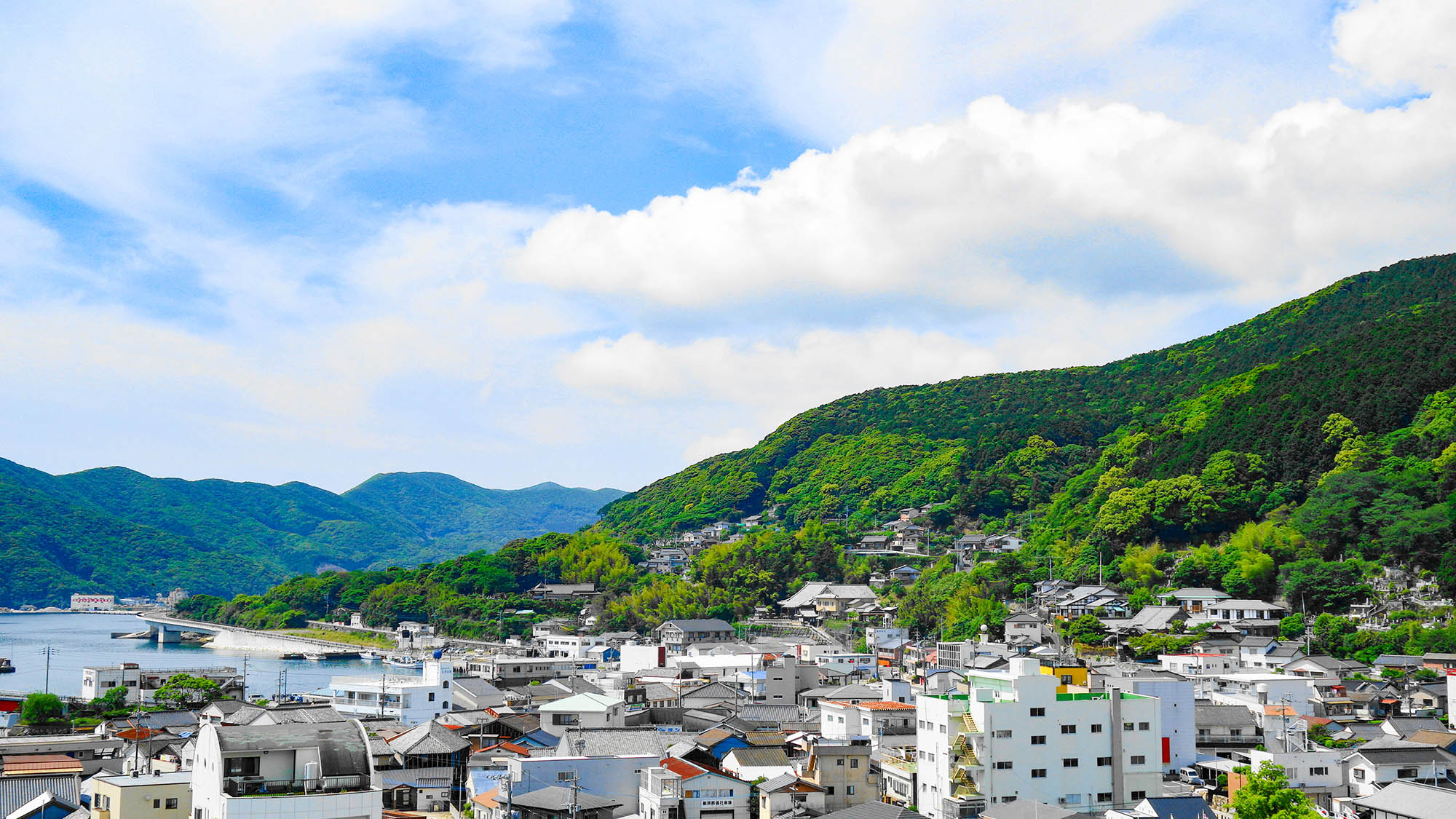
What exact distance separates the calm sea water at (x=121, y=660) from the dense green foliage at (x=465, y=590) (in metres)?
5.57

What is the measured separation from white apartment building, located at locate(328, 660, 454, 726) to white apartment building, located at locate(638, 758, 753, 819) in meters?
10.9

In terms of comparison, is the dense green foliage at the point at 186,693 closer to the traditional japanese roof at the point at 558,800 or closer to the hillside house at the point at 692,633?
the traditional japanese roof at the point at 558,800

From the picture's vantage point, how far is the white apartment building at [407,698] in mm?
27359

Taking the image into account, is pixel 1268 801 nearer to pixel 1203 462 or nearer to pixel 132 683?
pixel 132 683

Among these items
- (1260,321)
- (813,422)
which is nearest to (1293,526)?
(1260,321)

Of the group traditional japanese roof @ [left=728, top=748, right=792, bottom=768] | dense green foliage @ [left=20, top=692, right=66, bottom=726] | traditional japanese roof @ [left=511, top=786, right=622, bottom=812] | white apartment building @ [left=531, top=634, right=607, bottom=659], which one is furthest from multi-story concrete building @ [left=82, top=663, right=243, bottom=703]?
traditional japanese roof @ [left=511, top=786, right=622, bottom=812]

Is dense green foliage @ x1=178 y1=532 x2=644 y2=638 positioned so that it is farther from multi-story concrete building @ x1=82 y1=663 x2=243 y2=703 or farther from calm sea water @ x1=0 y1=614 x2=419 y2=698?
multi-story concrete building @ x1=82 y1=663 x2=243 y2=703

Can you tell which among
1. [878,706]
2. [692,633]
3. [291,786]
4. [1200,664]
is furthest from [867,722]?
[692,633]

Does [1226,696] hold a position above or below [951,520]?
below

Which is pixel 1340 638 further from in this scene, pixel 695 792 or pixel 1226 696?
pixel 695 792

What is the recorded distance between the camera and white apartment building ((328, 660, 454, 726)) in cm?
2736

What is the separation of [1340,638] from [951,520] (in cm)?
3360

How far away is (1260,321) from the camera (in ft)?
278

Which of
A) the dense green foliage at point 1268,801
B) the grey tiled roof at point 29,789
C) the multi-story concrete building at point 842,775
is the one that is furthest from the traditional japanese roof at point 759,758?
the grey tiled roof at point 29,789
